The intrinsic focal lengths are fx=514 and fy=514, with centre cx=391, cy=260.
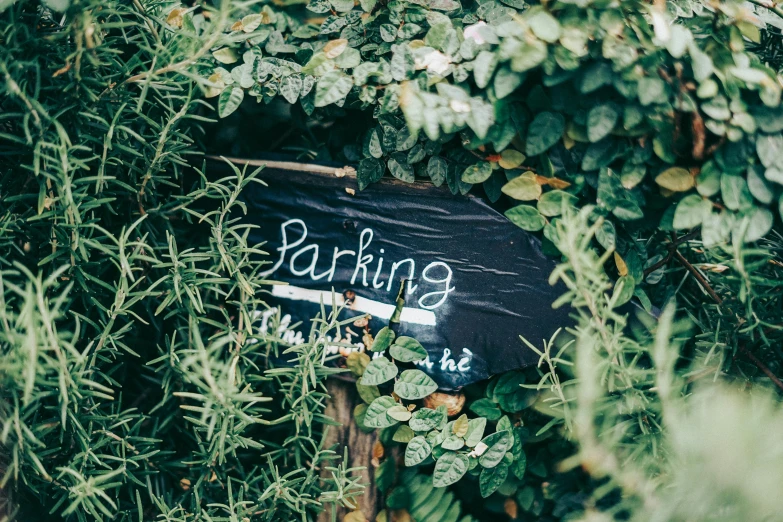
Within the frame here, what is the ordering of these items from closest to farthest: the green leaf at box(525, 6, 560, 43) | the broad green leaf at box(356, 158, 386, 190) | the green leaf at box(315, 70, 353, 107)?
the green leaf at box(525, 6, 560, 43), the green leaf at box(315, 70, 353, 107), the broad green leaf at box(356, 158, 386, 190)

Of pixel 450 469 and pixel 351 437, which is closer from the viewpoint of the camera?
pixel 450 469

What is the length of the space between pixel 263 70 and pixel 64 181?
56 cm

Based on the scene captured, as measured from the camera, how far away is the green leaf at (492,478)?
1.34 metres

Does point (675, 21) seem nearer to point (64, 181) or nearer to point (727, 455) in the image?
point (727, 455)

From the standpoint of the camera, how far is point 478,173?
130 centimetres

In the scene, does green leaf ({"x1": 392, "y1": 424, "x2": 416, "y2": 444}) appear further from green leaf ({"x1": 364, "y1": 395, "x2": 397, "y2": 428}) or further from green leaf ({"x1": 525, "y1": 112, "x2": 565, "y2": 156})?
green leaf ({"x1": 525, "y1": 112, "x2": 565, "y2": 156})

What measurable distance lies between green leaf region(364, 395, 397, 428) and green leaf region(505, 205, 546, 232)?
0.57m

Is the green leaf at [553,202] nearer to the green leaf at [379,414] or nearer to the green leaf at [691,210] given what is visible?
the green leaf at [691,210]

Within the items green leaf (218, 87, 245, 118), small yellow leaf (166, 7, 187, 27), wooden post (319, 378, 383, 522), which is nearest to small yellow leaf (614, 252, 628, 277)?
wooden post (319, 378, 383, 522)

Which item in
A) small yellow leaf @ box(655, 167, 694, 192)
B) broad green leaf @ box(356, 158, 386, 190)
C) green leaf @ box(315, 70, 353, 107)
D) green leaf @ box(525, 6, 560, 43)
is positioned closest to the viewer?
green leaf @ box(525, 6, 560, 43)

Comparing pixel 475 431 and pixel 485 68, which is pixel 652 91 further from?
pixel 475 431

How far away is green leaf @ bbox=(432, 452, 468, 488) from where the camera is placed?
131cm

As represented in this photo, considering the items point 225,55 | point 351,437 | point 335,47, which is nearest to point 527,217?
point 335,47

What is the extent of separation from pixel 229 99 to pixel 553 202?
0.87 metres
